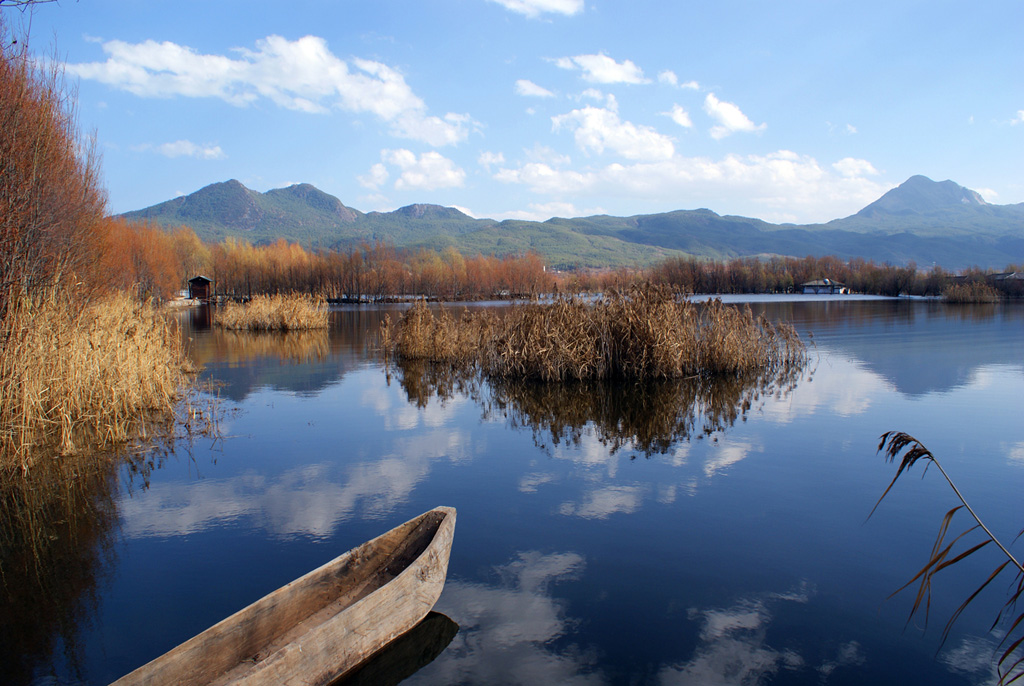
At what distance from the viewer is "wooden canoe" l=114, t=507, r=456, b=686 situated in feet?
10.6

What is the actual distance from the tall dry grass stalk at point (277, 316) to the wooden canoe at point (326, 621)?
27384 millimetres

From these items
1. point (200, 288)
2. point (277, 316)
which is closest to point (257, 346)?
point (277, 316)

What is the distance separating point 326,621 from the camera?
11.4 feet

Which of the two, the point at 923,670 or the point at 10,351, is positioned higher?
the point at 10,351

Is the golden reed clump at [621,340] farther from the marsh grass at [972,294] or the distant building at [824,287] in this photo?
Answer: the distant building at [824,287]

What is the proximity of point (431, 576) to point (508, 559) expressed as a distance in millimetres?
1539

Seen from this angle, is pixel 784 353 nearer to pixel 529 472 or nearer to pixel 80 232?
pixel 529 472

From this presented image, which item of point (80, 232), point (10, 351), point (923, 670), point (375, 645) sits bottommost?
point (923, 670)

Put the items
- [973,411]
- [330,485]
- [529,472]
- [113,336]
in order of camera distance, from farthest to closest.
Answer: [973,411], [113,336], [529,472], [330,485]

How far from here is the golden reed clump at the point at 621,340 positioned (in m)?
14.5

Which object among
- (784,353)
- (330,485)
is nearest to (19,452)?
(330,485)

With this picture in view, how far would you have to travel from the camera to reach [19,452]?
7926 mm

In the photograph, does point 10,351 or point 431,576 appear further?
point 10,351

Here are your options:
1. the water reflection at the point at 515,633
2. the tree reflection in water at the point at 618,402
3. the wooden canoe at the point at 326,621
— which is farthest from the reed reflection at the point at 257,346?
the wooden canoe at the point at 326,621
